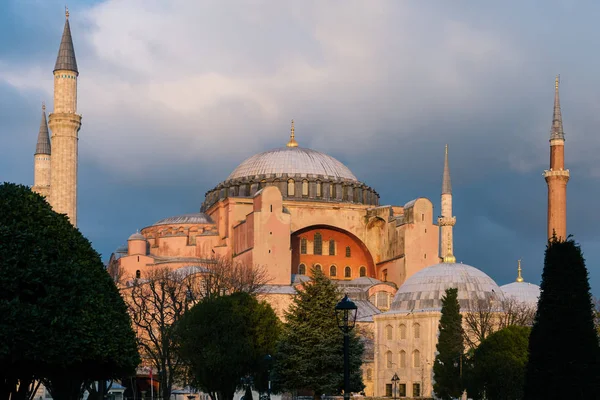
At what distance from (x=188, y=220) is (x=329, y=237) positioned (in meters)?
9.37

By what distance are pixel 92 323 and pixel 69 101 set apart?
35.9 m

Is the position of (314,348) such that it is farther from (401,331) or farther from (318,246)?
(318,246)

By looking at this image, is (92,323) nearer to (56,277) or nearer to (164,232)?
(56,277)

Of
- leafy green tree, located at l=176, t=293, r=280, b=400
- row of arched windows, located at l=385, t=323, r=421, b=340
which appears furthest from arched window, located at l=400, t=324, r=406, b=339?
leafy green tree, located at l=176, t=293, r=280, b=400

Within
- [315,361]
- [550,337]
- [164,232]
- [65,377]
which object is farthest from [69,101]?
[550,337]

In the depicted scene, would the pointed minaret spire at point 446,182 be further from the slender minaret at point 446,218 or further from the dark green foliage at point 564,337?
the dark green foliage at point 564,337

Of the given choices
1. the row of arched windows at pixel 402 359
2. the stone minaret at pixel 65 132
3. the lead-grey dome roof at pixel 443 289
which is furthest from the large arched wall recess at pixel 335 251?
the stone minaret at pixel 65 132

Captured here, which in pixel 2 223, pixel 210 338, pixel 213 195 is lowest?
pixel 210 338

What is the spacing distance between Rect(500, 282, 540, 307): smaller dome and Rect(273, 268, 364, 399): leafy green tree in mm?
25083

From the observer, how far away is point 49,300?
68.3 feet

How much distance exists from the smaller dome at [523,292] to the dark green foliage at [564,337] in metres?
35.8

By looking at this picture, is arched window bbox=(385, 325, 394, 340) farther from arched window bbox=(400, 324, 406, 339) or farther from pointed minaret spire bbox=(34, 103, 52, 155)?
pointed minaret spire bbox=(34, 103, 52, 155)

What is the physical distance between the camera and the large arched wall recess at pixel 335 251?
70.4 metres

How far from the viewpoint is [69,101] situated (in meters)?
55.6
